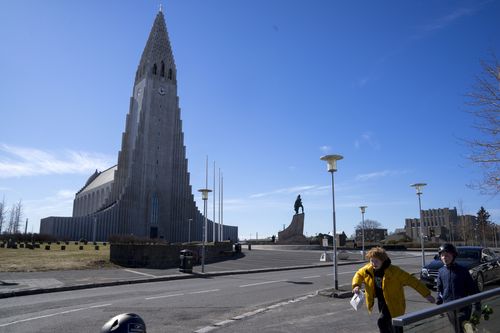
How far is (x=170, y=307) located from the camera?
10500mm

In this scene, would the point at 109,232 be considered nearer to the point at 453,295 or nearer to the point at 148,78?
the point at 148,78

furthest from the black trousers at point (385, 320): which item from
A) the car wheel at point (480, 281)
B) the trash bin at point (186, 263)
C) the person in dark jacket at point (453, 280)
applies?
the trash bin at point (186, 263)

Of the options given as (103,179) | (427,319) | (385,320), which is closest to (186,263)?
(385,320)

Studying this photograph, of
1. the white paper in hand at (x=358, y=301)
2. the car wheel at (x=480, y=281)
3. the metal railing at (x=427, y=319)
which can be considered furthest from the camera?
the car wheel at (x=480, y=281)

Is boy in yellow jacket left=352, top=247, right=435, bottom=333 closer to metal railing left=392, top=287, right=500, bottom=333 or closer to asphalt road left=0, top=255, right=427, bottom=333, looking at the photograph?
metal railing left=392, top=287, right=500, bottom=333

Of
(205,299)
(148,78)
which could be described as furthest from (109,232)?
(205,299)

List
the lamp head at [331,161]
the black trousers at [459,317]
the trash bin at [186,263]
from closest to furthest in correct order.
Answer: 1. the black trousers at [459,317]
2. the lamp head at [331,161]
3. the trash bin at [186,263]

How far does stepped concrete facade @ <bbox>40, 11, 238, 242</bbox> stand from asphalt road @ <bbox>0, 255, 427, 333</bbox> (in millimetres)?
68204

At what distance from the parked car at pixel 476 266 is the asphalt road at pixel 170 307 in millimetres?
3972

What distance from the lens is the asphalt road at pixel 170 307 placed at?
8.30 meters

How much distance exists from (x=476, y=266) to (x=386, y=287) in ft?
33.7

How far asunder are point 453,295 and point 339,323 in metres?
3.44

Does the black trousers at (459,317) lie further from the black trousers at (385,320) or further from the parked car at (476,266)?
the parked car at (476,266)

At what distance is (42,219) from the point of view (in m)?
80.6
